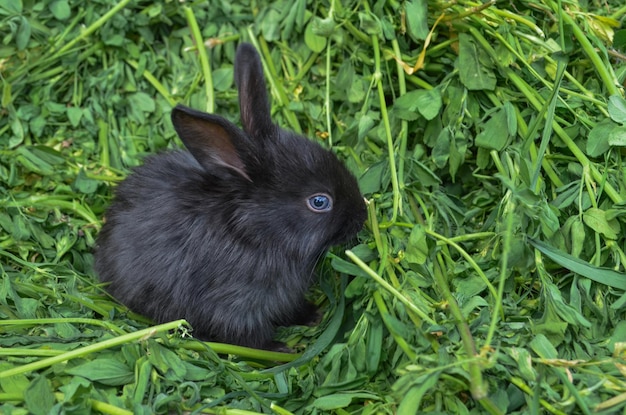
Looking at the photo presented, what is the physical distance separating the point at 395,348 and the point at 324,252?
0.86m

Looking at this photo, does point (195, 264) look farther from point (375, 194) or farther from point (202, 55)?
point (202, 55)

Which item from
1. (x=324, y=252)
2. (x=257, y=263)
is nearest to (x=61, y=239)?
(x=257, y=263)

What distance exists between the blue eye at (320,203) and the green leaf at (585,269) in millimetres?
1118

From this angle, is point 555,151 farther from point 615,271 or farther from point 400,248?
point 400,248

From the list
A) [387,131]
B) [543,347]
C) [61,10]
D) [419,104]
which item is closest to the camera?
[543,347]

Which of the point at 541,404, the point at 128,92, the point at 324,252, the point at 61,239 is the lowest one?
the point at 541,404

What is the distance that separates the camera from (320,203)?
389 cm

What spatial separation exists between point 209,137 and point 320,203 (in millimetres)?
706

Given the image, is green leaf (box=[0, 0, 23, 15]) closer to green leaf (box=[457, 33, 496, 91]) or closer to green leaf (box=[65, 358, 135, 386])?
green leaf (box=[65, 358, 135, 386])

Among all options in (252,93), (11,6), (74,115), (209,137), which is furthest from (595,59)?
(11,6)

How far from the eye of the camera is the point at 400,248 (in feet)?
12.0

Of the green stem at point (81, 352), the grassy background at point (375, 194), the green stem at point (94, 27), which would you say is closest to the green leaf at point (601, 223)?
the grassy background at point (375, 194)

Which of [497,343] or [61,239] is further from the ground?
[61,239]

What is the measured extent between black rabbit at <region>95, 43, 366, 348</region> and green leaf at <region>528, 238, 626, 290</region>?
100 centimetres
